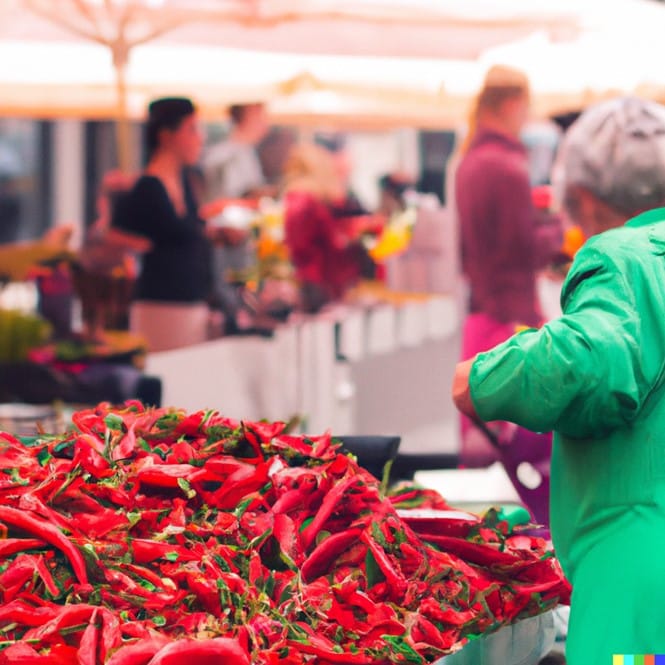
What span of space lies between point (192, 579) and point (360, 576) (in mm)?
239

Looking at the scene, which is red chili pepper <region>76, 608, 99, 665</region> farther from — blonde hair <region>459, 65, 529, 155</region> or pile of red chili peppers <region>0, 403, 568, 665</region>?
blonde hair <region>459, 65, 529, 155</region>

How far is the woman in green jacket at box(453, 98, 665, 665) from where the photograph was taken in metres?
1.53

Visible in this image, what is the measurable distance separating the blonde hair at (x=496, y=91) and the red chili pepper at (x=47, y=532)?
3093mm

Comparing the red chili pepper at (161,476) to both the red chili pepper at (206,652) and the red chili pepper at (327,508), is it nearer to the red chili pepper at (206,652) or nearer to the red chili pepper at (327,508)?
the red chili pepper at (327,508)

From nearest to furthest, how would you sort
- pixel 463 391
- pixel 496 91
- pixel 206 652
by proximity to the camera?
1. pixel 206 652
2. pixel 463 391
3. pixel 496 91

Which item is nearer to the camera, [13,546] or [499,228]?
[13,546]

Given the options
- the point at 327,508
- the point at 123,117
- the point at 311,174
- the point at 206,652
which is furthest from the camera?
the point at 311,174

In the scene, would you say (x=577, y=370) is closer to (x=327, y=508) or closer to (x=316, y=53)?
(x=327, y=508)

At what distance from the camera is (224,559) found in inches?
65.1

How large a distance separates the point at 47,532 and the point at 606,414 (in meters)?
0.76

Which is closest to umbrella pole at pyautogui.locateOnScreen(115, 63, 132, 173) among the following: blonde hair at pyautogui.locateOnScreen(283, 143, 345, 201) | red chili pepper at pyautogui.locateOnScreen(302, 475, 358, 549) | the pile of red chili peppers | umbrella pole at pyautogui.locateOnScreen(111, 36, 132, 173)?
umbrella pole at pyautogui.locateOnScreen(111, 36, 132, 173)

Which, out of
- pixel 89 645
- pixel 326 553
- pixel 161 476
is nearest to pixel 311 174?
pixel 161 476

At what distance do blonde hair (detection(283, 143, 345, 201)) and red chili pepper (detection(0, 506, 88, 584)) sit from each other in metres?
4.40

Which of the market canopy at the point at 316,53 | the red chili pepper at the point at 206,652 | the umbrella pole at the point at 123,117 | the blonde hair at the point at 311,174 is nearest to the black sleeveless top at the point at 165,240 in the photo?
the umbrella pole at the point at 123,117
